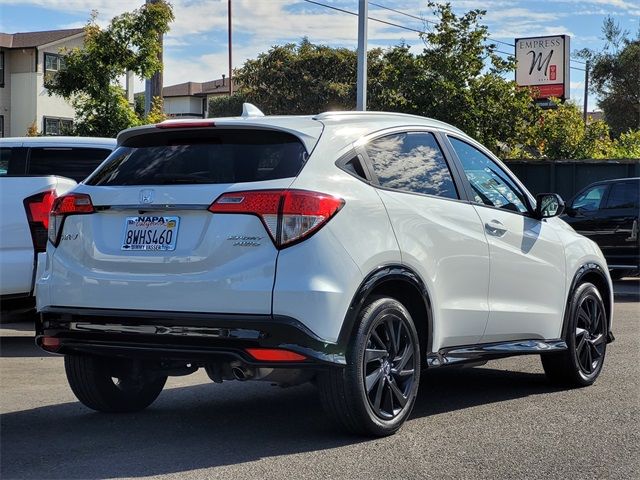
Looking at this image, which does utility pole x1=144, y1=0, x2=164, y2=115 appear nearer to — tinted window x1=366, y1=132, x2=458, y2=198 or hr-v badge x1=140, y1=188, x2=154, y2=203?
tinted window x1=366, y1=132, x2=458, y2=198

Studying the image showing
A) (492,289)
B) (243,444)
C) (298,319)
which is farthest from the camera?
(492,289)

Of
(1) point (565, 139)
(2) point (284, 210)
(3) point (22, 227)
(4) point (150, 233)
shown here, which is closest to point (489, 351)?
(2) point (284, 210)

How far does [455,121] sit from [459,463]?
70.9 ft

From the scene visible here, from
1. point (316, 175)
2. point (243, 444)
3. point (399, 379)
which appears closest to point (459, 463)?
point (399, 379)

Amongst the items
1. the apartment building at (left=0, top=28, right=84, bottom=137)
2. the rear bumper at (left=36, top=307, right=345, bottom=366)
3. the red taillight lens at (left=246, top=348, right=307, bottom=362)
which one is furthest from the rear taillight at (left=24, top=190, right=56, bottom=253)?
the apartment building at (left=0, top=28, right=84, bottom=137)

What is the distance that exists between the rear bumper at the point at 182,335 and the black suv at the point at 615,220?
40.2 ft

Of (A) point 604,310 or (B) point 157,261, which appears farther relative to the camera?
(A) point 604,310

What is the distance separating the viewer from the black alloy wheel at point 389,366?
5.71 meters

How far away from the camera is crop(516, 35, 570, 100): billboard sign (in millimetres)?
36750

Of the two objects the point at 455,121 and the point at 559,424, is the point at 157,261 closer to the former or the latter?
the point at 559,424

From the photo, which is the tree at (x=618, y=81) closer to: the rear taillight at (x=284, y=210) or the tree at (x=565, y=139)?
the tree at (x=565, y=139)

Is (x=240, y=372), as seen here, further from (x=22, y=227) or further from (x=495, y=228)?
(x=22, y=227)

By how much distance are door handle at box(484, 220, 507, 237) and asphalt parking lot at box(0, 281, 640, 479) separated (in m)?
1.14

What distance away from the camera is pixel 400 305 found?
589 centimetres
